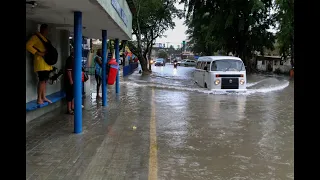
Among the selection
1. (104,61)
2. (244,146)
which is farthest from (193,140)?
(104,61)

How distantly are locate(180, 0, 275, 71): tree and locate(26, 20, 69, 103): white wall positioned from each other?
2284 centimetres

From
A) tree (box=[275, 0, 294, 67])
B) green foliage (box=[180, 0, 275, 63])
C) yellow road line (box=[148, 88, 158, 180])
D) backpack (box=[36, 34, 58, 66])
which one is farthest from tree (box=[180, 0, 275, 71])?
backpack (box=[36, 34, 58, 66])

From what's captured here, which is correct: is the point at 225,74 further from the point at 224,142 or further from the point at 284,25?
the point at 284,25

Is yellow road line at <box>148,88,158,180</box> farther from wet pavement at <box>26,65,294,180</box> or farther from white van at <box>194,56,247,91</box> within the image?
white van at <box>194,56,247,91</box>

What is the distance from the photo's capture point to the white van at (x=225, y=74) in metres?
17.9

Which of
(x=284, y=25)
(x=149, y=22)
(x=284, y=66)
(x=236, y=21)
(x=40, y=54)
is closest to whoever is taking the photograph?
(x=40, y=54)

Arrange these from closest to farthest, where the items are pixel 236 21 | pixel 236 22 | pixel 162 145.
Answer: pixel 162 145 → pixel 236 21 → pixel 236 22

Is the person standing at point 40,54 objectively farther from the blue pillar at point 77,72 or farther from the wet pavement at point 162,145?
the wet pavement at point 162,145

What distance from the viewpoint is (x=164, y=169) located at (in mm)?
5582

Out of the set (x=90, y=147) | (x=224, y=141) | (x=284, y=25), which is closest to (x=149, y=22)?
(x=284, y=25)

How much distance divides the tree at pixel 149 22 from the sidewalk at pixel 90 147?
26.3m

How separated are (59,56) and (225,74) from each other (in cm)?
893

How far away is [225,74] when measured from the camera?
17.9 metres
